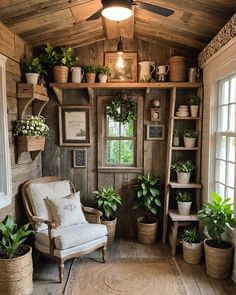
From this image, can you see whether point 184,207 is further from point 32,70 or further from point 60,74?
point 32,70

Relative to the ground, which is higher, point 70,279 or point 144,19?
point 144,19

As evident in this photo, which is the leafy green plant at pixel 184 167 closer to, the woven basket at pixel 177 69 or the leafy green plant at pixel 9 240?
the woven basket at pixel 177 69

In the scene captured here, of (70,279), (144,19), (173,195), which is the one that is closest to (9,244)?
(70,279)

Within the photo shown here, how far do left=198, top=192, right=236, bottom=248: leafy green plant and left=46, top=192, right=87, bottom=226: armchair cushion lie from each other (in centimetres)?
134

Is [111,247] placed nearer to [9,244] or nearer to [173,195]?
[173,195]

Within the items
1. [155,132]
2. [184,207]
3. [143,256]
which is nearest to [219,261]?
[184,207]

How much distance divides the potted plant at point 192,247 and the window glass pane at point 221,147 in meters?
0.92

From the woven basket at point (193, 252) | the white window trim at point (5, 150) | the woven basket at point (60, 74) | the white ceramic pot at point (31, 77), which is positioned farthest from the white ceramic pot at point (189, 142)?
the white window trim at point (5, 150)

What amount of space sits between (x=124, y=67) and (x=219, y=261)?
2579 mm

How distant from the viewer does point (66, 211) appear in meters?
3.08

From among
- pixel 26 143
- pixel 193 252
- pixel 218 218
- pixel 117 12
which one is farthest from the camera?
pixel 193 252

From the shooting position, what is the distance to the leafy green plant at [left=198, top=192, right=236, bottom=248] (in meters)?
2.70

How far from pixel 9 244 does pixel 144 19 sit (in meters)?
2.70

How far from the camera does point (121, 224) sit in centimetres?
394
